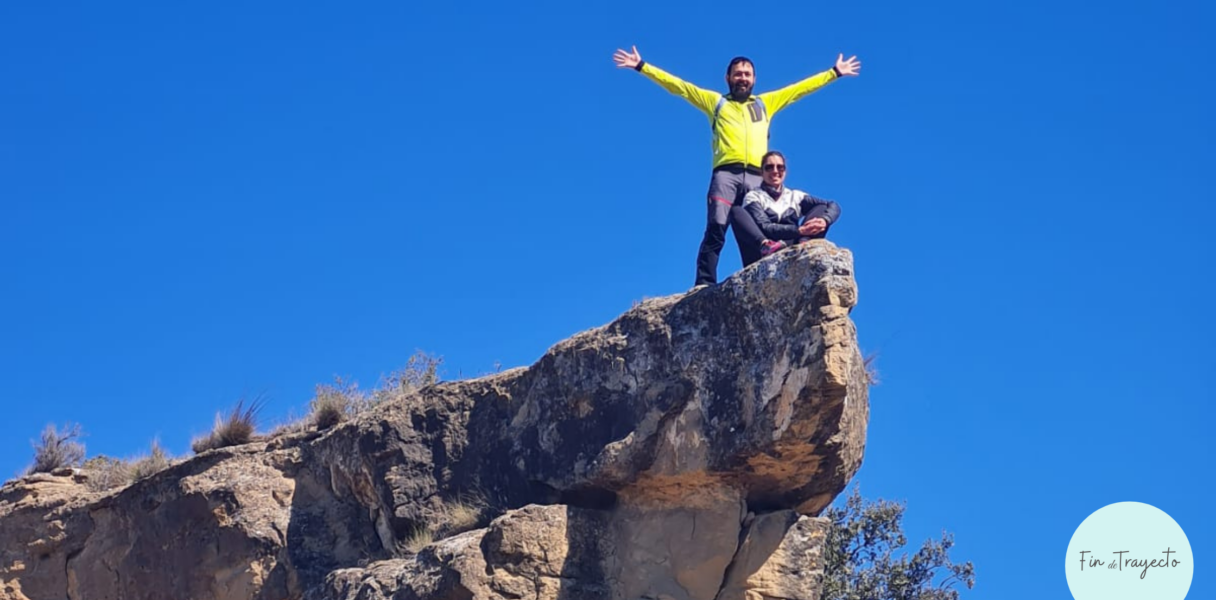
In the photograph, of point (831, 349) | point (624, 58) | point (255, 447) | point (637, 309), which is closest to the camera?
point (831, 349)

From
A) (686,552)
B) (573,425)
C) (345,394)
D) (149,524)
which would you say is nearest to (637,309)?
(573,425)

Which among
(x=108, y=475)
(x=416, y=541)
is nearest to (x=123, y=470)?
(x=108, y=475)

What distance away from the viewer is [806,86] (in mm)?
14742

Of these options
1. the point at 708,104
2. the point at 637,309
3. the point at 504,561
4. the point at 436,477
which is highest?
the point at 708,104

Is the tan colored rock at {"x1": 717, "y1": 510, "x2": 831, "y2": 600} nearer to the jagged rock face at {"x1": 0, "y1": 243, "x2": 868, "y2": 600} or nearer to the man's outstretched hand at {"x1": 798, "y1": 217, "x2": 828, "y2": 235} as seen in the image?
the jagged rock face at {"x1": 0, "y1": 243, "x2": 868, "y2": 600}

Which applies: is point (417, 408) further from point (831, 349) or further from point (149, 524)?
point (831, 349)

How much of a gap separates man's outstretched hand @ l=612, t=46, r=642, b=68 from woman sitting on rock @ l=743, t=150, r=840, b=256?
1433mm

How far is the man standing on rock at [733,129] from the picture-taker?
45.1ft

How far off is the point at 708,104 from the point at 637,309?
2017 millimetres

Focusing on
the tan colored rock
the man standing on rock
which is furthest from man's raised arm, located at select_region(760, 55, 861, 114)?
the tan colored rock

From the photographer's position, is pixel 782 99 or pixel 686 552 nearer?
pixel 686 552

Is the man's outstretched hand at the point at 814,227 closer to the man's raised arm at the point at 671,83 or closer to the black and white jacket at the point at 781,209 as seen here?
the black and white jacket at the point at 781,209

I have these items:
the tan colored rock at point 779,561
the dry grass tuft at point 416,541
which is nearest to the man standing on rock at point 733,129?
the tan colored rock at point 779,561

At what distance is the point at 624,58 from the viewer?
570 inches
